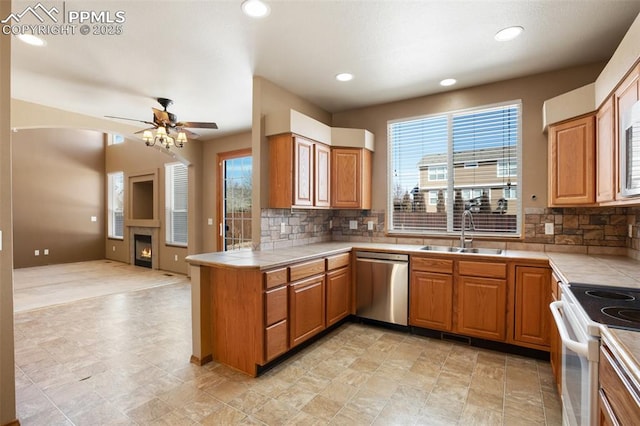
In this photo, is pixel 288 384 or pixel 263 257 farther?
pixel 263 257

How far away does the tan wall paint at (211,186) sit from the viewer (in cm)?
602

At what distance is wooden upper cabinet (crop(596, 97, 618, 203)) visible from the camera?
2094 mm

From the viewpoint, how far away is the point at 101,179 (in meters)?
8.66

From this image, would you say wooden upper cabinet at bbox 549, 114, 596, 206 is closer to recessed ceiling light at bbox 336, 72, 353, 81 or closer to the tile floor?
the tile floor

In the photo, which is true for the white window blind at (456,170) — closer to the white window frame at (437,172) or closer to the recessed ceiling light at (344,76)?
the white window frame at (437,172)

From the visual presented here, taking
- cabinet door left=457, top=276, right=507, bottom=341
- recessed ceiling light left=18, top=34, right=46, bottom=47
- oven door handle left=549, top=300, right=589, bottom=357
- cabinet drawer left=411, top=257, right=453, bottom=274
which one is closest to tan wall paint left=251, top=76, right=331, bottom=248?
cabinet drawer left=411, top=257, right=453, bottom=274

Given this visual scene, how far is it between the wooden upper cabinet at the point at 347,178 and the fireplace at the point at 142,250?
225 inches

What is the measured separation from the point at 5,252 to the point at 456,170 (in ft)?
13.5

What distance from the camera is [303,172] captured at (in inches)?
134

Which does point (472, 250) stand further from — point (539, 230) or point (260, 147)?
point (260, 147)

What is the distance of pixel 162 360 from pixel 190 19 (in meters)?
2.90

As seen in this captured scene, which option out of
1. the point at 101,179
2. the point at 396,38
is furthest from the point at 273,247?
the point at 101,179

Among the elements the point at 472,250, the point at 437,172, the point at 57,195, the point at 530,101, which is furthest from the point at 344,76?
the point at 57,195

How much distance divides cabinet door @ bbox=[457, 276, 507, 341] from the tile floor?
7.8 inches
